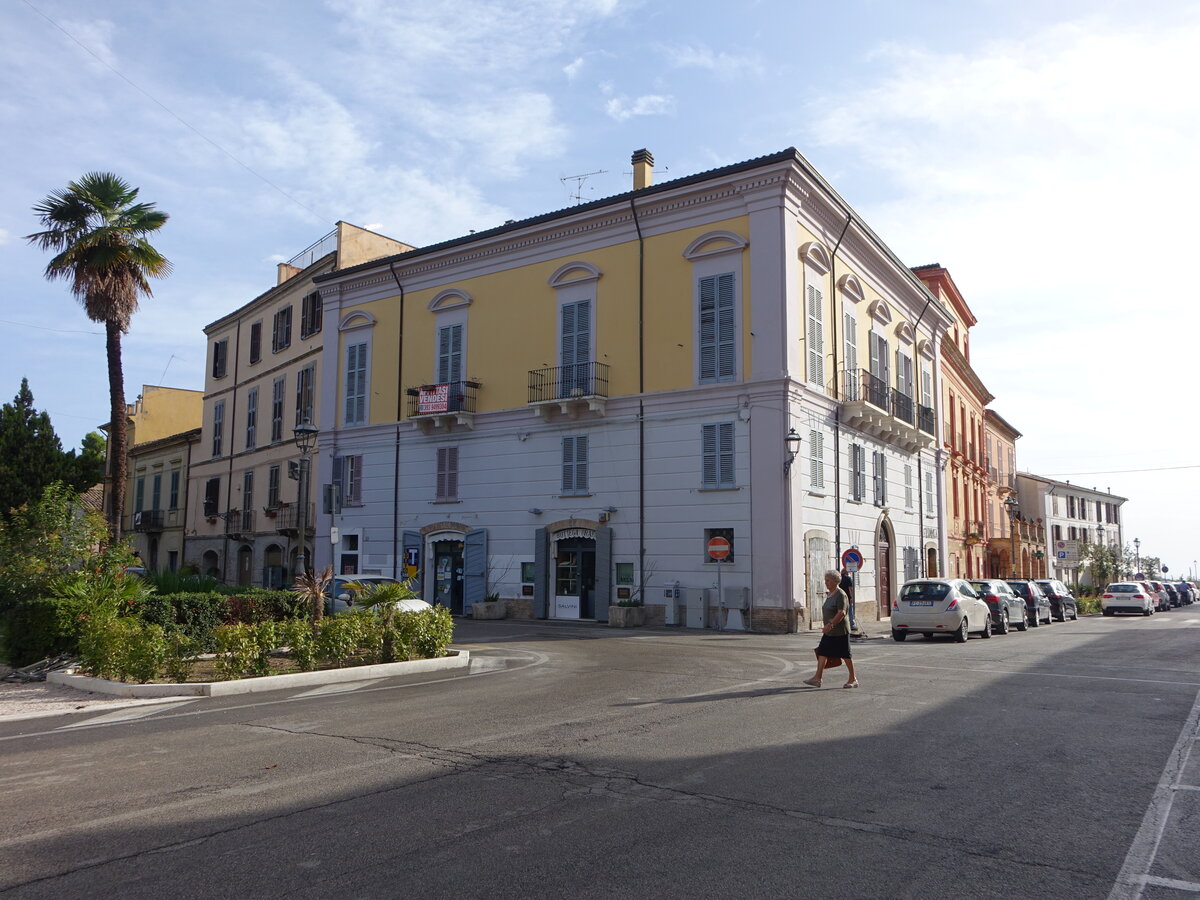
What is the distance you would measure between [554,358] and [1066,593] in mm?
22258

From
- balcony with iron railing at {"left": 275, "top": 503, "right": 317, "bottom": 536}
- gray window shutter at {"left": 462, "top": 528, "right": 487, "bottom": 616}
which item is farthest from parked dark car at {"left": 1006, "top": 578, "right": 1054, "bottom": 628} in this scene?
balcony with iron railing at {"left": 275, "top": 503, "right": 317, "bottom": 536}

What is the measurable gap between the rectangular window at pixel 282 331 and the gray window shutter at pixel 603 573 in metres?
18.3

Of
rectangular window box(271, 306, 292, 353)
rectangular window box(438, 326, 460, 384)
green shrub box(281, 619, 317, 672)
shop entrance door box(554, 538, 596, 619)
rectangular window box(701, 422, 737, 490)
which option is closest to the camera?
green shrub box(281, 619, 317, 672)

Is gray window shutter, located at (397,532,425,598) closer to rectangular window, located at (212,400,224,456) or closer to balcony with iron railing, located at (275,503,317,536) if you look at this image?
balcony with iron railing, located at (275,503,317,536)

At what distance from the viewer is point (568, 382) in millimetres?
27297

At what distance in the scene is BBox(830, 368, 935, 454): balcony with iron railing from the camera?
27.3m

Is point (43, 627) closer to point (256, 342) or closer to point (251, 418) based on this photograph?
point (251, 418)

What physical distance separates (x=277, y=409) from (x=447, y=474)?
11312mm

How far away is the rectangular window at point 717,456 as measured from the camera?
24156 mm

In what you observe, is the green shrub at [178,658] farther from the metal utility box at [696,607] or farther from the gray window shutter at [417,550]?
the gray window shutter at [417,550]

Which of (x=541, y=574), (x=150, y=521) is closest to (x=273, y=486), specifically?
(x=150, y=521)

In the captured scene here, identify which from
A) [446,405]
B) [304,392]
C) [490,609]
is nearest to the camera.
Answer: [490,609]

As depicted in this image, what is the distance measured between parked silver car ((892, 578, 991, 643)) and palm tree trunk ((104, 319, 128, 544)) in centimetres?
1917

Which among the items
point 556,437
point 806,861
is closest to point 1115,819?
point 806,861
